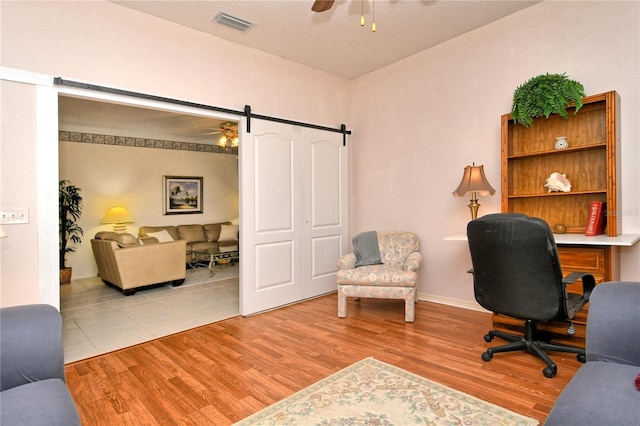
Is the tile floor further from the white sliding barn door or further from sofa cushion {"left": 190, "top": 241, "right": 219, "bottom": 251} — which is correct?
sofa cushion {"left": 190, "top": 241, "right": 219, "bottom": 251}

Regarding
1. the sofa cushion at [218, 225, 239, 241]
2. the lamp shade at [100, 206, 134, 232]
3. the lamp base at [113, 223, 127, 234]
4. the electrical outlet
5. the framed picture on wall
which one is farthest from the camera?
the sofa cushion at [218, 225, 239, 241]

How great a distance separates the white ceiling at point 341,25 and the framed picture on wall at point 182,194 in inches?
103

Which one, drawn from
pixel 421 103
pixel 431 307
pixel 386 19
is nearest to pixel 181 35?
pixel 386 19

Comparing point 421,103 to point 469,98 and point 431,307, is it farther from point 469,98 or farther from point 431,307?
point 431,307

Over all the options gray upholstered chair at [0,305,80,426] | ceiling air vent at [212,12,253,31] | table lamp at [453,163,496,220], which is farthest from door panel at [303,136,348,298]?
gray upholstered chair at [0,305,80,426]

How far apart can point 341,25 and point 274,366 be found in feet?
10.4

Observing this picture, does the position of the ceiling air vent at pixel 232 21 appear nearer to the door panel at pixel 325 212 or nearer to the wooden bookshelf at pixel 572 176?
the door panel at pixel 325 212

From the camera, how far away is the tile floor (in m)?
3.23

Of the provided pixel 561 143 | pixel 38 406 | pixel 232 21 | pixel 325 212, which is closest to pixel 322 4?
pixel 232 21

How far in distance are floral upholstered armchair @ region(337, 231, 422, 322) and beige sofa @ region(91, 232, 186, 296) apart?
2697 millimetres

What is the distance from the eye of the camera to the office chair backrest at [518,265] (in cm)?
219

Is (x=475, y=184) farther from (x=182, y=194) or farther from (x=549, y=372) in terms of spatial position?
(x=182, y=194)

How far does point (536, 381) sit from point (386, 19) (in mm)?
3250

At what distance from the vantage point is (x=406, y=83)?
4441 mm
